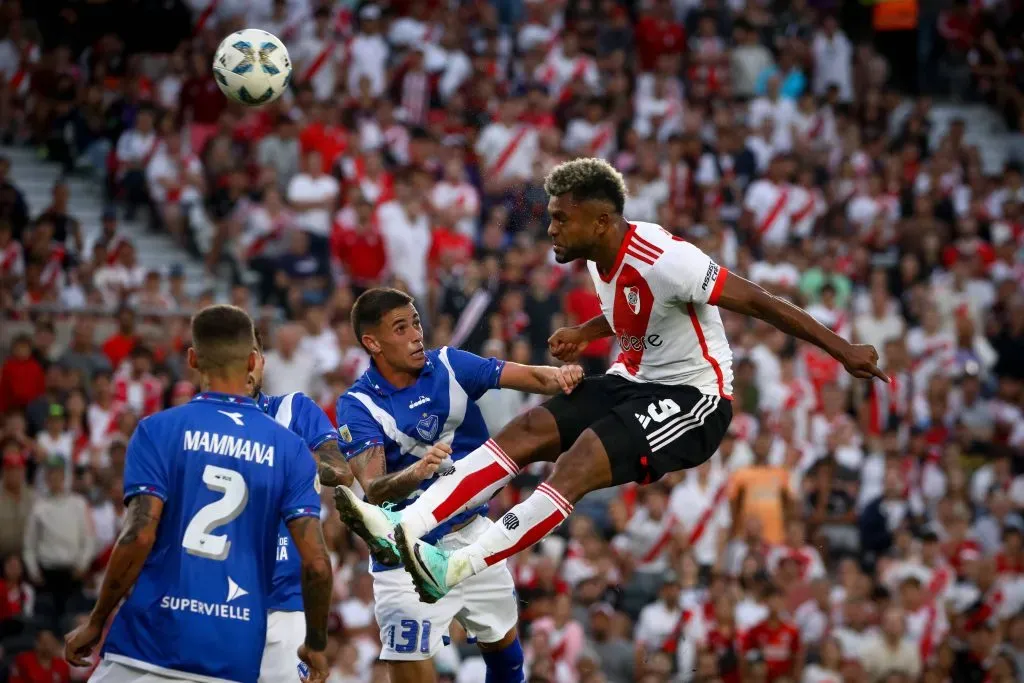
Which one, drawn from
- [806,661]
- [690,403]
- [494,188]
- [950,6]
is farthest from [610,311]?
[950,6]

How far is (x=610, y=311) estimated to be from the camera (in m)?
7.89

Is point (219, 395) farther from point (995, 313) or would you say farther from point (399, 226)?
point (995, 313)

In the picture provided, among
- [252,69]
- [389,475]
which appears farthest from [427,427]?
[252,69]

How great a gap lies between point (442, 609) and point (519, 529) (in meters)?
1.07

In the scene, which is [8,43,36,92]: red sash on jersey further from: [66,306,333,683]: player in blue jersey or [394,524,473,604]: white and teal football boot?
[66,306,333,683]: player in blue jersey

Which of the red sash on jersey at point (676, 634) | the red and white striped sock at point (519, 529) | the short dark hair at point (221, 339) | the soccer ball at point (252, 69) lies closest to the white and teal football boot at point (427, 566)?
the red and white striped sock at point (519, 529)

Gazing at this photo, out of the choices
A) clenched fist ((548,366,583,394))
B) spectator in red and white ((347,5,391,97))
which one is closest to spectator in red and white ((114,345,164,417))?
spectator in red and white ((347,5,391,97))

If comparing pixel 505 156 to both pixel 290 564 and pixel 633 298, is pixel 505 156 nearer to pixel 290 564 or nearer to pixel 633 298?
pixel 633 298

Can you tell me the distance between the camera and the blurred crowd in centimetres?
1409

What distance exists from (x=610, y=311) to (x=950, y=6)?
1874 centimetres

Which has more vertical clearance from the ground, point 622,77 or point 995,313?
point 622,77

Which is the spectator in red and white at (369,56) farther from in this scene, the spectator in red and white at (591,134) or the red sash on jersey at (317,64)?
the spectator in red and white at (591,134)

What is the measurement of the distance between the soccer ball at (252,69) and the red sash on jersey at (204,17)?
951 cm

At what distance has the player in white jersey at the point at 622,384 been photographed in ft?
24.1
